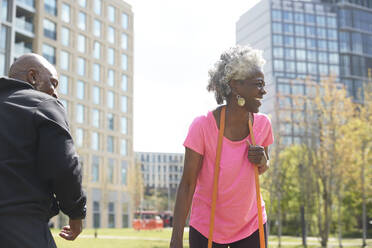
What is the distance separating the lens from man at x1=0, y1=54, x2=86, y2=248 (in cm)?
225

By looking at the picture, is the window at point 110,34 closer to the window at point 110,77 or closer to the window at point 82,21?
the window at point 110,77

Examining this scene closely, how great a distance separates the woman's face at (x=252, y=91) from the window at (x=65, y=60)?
51.6 metres

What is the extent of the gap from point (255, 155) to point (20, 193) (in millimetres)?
1594

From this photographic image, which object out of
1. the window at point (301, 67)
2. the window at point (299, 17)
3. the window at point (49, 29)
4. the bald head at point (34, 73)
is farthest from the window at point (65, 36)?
the window at point (299, 17)

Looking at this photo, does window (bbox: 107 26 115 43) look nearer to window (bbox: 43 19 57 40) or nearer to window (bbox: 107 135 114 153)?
window (bbox: 43 19 57 40)

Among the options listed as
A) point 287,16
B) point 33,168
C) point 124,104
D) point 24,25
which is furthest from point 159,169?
point 33,168

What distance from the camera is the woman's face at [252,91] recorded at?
3.38 metres

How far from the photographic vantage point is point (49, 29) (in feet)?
168

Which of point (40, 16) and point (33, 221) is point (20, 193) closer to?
point (33, 221)

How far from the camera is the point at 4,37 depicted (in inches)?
1703

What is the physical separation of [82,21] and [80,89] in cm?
815

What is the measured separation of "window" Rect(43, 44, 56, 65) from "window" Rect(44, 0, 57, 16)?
11.9 feet

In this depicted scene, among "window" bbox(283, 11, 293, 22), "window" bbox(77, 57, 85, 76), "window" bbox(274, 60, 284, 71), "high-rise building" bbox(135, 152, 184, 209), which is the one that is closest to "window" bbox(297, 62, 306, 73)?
"window" bbox(274, 60, 284, 71)

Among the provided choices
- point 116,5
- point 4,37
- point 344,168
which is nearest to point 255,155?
point 344,168
